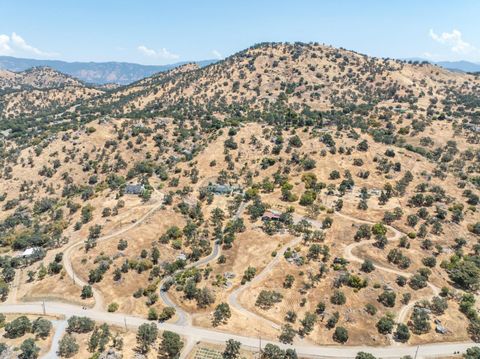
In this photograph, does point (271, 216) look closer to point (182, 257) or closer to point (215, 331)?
point (182, 257)

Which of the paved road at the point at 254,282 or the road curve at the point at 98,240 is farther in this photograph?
the road curve at the point at 98,240

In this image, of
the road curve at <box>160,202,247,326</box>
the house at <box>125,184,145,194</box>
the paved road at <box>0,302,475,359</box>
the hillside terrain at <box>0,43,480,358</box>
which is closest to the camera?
the paved road at <box>0,302,475,359</box>

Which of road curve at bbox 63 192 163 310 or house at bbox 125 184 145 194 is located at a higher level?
house at bbox 125 184 145 194

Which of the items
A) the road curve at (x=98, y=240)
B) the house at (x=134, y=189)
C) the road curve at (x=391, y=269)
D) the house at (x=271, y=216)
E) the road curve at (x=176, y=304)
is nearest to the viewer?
the road curve at (x=176, y=304)

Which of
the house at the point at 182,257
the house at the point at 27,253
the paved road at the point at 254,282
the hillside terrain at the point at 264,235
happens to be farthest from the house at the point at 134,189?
the paved road at the point at 254,282

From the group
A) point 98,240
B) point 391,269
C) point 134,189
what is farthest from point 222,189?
point 391,269

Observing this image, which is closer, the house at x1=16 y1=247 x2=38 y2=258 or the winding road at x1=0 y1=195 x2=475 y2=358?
the winding road at x1=0 y1=195 x2=475 y2=358

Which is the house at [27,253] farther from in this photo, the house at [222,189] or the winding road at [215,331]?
the house at [222,189]

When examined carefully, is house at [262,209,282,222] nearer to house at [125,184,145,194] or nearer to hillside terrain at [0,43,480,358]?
hillside terrain at [0,43,480,358]

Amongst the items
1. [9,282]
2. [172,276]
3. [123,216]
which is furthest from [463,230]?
[9,282]

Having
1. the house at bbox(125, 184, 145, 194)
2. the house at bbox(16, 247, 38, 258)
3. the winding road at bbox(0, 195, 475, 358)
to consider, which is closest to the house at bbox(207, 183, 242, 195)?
the house at bbox(125, 184, 145, 194)

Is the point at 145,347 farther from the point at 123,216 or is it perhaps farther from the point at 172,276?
the point at 123,216
